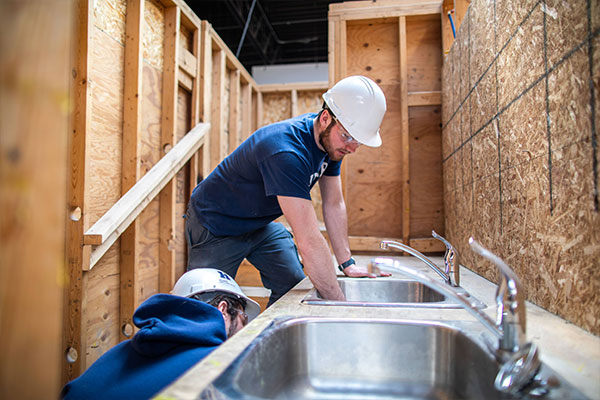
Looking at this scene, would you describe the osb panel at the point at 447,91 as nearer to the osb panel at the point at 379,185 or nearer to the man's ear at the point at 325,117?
the osb panel at the point at 379,185

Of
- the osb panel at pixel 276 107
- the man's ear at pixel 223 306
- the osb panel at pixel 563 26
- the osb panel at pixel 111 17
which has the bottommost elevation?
A: the man's ear at pixel 223 306

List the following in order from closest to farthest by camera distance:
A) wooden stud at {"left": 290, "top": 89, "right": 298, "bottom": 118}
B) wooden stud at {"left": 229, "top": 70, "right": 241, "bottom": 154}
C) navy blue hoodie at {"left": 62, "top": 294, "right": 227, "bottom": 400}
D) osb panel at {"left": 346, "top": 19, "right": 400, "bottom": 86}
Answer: navy blue hoodie at {"left": 62, "top": 294, "right": 227, "bottom": 400}
osb panel at {"left": 346, "top": 19, "right": 400, "bottom": 86}
wooden stud at {"left": 229, "top": 70, "right": 241, "bottom": 154}
wooden stud at {"left": 290, "top": 89, "right": 298, "bottom": 118}

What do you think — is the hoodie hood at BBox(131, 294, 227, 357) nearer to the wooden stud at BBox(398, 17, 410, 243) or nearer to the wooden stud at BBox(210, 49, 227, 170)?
the wooden stud at BBox(398, 17, 410, 243)

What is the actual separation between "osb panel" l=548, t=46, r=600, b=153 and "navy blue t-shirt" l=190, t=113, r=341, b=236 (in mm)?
948

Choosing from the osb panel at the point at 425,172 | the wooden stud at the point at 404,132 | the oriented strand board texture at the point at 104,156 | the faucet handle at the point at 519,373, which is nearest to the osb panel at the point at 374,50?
the wooden stud at the point at 404,132

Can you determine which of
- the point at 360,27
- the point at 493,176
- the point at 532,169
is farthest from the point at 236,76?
the point at 532,169

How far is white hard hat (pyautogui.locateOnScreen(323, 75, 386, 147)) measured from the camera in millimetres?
1786

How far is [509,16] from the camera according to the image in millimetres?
1564

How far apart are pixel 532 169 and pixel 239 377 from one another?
1.27 metres

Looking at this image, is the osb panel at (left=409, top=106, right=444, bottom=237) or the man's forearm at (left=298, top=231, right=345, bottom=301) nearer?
the man's forearm at (left=298, top=231, right=345, bottom=301)

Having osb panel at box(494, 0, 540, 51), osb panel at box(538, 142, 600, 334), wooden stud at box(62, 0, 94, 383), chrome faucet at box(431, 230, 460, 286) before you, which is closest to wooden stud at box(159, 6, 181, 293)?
wooden stud at box(62, 0, 94, 383)

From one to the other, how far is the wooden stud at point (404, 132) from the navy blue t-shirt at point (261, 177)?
143 cm

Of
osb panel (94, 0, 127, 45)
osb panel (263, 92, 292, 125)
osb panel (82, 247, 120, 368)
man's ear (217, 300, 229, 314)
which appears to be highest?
osb panel (263, 92, 292, 125)

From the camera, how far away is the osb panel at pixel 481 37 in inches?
71.9
